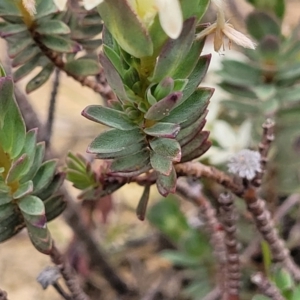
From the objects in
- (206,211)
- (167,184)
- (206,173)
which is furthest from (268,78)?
(167,184)

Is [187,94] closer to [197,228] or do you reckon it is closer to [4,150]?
[4,150]

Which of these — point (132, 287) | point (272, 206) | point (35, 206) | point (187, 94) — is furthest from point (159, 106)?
point (132, 287)

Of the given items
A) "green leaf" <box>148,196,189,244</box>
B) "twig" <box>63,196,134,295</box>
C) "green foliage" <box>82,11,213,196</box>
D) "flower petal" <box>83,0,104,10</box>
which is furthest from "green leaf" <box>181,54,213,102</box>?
"green leaf" <box>148,196,189,244</box>

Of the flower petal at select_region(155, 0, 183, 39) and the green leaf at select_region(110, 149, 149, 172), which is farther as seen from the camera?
the green leaf at select_region(110, 149, 149, 172)

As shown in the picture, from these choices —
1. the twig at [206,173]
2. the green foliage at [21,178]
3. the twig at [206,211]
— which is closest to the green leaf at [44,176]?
the green foliage at [21,178]

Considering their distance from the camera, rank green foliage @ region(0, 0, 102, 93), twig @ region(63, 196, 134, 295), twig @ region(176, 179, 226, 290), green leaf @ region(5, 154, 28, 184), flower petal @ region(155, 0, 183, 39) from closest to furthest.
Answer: flower petal @ region(155, 0, 183, 39)
green leaf @ region(5, 154, 28, 184)
green foliage @ region(0, 0, 102, 93)
twig @ region(176, 179, 226, 290)
twig @ region(63, 196, 134, 295)

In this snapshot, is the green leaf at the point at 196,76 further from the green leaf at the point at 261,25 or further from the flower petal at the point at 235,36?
the green leaf at the point at 261,25

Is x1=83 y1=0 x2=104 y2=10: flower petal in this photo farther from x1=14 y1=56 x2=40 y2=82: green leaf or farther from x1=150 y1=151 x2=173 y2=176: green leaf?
x1=14 y1=56 x2=40 y2=82: green leaf
